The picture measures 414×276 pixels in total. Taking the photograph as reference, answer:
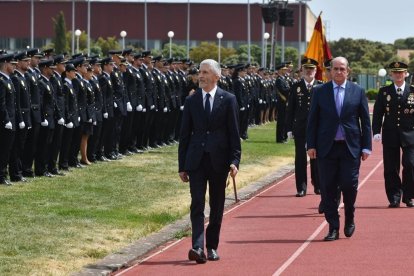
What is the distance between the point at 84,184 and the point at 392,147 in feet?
15.6

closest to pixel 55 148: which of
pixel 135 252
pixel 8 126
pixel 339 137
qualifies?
pixel 8 126

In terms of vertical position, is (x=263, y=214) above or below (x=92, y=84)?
below

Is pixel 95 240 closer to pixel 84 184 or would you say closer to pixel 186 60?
pixel 84 184

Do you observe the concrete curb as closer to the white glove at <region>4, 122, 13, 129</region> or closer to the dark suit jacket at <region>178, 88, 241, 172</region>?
the dark suit jacket at <region>178, 88, 241, 172</region>

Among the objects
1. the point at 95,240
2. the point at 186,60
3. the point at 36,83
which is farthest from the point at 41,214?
the point at 186,60

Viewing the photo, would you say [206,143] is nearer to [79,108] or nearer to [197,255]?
[197,255]

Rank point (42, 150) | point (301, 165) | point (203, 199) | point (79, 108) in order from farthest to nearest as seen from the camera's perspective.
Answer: point (79, 108), point (42, 150), point (301, 165), point (203, 199)

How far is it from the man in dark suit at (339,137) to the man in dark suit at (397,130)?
12.1ft

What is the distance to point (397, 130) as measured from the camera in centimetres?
1912

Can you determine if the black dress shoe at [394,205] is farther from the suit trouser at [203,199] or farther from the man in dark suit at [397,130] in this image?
the suit trouser at [203,199]

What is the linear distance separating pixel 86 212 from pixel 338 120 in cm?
367

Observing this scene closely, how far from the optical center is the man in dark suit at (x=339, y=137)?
50.2ft

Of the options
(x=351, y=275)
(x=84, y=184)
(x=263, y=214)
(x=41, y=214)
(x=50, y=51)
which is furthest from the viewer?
(x=50, y=51)

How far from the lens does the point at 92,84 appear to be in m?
24.8
